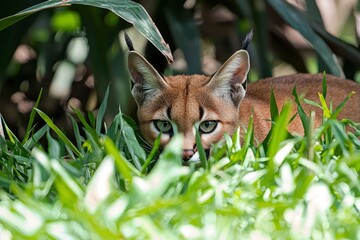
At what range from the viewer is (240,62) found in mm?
3830

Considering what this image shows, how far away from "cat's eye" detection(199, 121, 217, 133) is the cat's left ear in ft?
0.58

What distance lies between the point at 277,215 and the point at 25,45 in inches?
170

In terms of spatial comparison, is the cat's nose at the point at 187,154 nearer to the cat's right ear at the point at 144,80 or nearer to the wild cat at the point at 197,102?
the wild cat at the point at 197,102

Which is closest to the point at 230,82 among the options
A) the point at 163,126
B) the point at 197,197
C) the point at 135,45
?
the point at 163,126

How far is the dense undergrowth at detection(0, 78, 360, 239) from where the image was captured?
2.26 meters

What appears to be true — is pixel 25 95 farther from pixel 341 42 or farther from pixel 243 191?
pixel 243 191

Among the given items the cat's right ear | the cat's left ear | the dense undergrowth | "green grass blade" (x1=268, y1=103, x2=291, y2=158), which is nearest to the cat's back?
the cat's left ear

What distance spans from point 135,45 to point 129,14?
2355 millimetres

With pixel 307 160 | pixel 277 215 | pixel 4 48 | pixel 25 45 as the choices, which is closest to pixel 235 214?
pixel 277 215

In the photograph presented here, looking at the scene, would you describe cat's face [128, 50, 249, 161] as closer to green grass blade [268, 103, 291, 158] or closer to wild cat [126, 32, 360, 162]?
wild cat [126, 32, 360, 162]

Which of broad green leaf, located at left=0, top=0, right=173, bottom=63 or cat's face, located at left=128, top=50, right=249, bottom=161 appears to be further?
cat's face, located at left=128, top=50, right=249, bottom=161

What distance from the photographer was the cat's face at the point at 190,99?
12.3 feet

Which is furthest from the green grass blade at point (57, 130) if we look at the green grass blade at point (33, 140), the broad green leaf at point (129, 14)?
the broad green leaf at point (129, 14)

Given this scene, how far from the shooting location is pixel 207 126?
378cm
